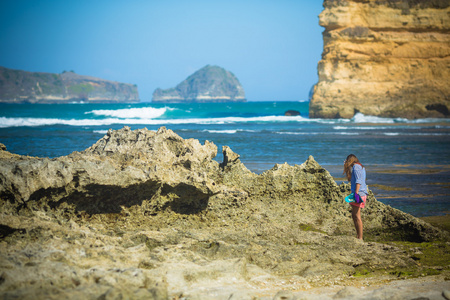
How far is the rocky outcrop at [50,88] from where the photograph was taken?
13962 centimetres

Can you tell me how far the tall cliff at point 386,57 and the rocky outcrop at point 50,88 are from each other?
4832 inches

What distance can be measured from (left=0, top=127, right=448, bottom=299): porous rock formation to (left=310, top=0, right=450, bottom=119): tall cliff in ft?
124

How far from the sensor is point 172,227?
5.38 m

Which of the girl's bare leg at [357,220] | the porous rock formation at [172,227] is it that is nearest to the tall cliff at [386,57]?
the porous rock formation at [172,227]

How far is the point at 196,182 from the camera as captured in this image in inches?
216

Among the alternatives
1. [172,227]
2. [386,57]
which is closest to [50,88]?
[386,57]

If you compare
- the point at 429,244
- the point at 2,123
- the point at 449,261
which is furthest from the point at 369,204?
the point at 2,123

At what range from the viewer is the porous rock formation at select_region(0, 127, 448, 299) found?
3.64 m

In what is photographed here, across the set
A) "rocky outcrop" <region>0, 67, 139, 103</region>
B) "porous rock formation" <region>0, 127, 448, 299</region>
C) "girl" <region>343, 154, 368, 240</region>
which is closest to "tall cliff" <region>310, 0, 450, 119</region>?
"girl" <region>343, 154, 368, 240</region>

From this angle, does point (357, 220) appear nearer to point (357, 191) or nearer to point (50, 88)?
point (357, 191)

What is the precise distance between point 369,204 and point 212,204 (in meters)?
2.27

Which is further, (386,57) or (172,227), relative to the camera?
(386,57)

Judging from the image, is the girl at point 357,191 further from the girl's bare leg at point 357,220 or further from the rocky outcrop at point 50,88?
the rocky outcrop at point 50,88

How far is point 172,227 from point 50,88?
543 ft
